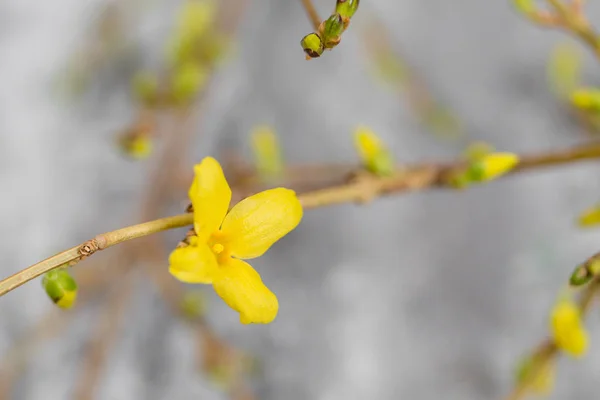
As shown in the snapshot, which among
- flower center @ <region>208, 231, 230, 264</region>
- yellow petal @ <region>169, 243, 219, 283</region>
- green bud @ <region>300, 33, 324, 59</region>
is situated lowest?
flower center @ <region>208, 231, 230, 264</region>

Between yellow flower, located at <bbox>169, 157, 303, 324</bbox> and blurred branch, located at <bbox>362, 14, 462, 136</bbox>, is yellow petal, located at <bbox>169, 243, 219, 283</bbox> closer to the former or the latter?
yellow flower, located at <bbox>169, 157, 303, 324</bbox>

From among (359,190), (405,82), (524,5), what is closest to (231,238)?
(359,190)

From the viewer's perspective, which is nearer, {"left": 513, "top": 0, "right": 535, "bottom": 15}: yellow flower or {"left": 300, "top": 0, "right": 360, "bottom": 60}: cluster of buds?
{"left": 300, "top": 0, "right": 360, "bottom": 60}: cluster of buds

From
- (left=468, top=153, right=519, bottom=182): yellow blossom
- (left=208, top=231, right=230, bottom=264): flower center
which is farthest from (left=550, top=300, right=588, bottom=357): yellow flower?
(left=208, top=231, right=230, bottom=264): flower center

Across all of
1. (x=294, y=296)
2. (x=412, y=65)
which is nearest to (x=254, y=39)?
(x=412, y=65)

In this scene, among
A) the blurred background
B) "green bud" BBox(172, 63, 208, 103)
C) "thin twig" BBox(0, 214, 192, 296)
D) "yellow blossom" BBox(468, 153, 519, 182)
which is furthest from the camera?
the blurred background

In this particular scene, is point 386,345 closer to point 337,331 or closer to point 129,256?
point 337,331
